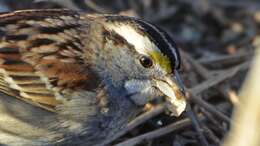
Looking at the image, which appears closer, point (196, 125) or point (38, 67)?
point (38, 67)

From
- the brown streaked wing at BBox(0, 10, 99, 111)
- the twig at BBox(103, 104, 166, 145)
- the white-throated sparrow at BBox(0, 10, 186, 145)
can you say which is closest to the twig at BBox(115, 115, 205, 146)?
the twig at BBox(103, 104, 166, 145)

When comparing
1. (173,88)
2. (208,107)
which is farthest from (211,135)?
(173,88)

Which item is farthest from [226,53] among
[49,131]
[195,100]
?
[49,131]

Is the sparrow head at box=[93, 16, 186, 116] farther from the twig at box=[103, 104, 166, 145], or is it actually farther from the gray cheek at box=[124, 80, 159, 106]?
the twig at box=[103, 104, 166, 145]

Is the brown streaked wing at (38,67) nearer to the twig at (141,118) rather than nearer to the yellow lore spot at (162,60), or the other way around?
the yellow lore spot at (162,60)

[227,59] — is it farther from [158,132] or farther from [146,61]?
[146,61]

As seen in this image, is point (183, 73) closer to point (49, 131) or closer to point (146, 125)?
point (146, 125)
